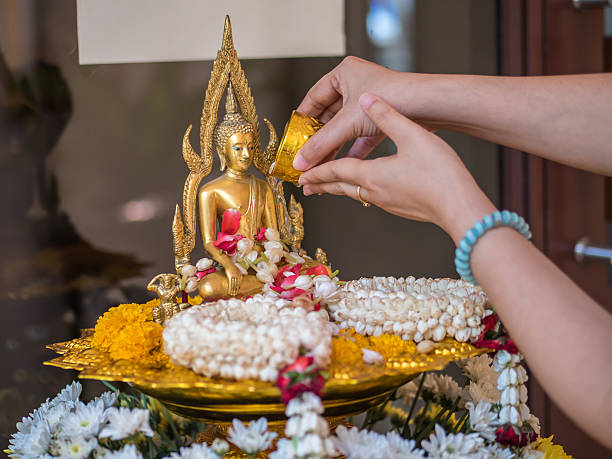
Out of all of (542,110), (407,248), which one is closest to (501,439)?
(542,110)

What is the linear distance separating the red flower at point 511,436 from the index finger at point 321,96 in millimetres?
502

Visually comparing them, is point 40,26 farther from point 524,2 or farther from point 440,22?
point 524,2

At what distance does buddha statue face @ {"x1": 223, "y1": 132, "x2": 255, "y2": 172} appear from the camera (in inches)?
34.3

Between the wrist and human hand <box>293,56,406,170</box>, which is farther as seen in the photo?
human hand <box>293,56,406,170</box>

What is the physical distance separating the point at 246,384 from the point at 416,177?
0.92ft

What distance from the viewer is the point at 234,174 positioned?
35.5 inches

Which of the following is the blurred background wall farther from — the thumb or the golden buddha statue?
the thumb

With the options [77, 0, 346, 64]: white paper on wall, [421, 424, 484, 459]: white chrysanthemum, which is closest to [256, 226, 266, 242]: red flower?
[421, 424, 484, 459]: white chrysanthemum

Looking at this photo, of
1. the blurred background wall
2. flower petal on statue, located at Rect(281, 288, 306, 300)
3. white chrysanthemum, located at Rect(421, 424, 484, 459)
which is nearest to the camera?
white chrysanthemum, located at Rect(421, 424, 484, 459)

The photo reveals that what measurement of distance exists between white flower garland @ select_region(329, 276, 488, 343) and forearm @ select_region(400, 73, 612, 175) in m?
0.22

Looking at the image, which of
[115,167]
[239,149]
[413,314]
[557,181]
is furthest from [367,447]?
[557,181]

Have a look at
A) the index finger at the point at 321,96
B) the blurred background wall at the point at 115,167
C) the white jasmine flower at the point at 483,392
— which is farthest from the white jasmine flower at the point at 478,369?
the blurred background wall at the point at 115,167

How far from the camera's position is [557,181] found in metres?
1.54

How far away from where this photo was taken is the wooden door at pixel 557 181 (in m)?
1.50
